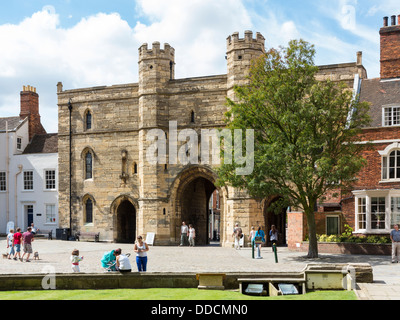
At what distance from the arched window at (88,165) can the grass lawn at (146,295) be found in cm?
2321

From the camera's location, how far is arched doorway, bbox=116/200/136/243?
121 feet

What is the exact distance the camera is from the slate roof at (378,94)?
27.3 m

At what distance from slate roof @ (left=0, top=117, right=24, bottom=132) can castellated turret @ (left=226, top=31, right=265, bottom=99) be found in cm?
1901

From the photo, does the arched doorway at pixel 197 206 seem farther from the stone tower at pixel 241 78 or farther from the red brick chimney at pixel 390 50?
the red brick chimney at pixel 390 50

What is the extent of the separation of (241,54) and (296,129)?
11.0m

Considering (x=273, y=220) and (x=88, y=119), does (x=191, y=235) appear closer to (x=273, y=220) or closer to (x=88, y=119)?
(x=273, y=220)

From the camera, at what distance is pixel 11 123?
142 feet

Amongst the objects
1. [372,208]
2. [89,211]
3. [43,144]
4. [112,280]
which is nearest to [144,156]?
[89,211]

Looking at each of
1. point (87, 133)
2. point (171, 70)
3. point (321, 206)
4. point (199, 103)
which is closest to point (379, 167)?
point (321, 206)

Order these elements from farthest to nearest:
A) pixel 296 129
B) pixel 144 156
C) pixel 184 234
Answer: pixel 144 156
pixel 184 234
pixel 296 129

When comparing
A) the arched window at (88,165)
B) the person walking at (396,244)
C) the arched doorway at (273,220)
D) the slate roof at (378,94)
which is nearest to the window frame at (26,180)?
the arched window at (88,165)

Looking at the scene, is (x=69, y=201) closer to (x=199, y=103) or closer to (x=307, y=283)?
(x=199, y=103)

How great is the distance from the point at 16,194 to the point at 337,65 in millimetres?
25892
